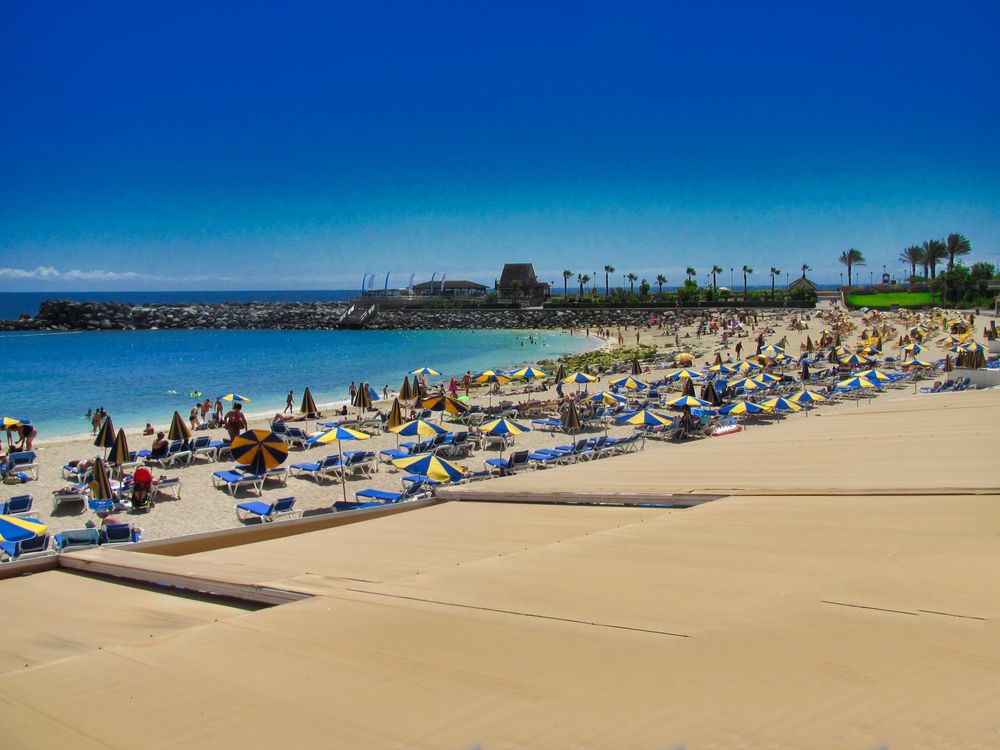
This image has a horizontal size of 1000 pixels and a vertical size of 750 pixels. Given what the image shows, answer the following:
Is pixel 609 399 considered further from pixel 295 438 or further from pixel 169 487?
pixel 169 487

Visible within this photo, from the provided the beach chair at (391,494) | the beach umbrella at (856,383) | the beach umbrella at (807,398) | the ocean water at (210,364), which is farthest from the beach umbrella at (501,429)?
the ocean water at (210,364)

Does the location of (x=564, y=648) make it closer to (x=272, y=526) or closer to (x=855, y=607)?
(x=855, y=607)

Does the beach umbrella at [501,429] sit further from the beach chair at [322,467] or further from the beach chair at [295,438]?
the beach chair at [295,438]

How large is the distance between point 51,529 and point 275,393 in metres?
23.0

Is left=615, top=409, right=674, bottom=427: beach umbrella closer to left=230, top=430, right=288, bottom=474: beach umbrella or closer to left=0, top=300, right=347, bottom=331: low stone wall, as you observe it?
left=230, top=430, right=288, bottom=474: beach umbrella

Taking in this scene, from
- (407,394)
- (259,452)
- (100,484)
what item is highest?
(259,452)

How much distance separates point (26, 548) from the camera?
938cm

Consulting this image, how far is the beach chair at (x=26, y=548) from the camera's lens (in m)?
9.27

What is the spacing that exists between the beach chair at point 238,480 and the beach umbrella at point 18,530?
4798mm

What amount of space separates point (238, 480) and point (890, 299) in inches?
3364

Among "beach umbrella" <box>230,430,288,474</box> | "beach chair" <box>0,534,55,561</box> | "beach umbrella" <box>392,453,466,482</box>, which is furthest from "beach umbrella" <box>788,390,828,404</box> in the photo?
"beach chair" <box>0,534,55,561</box>

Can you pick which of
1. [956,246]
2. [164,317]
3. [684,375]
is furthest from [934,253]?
[164,317]

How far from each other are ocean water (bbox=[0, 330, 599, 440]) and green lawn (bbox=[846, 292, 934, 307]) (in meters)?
34.9

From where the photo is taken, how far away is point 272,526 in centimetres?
632
